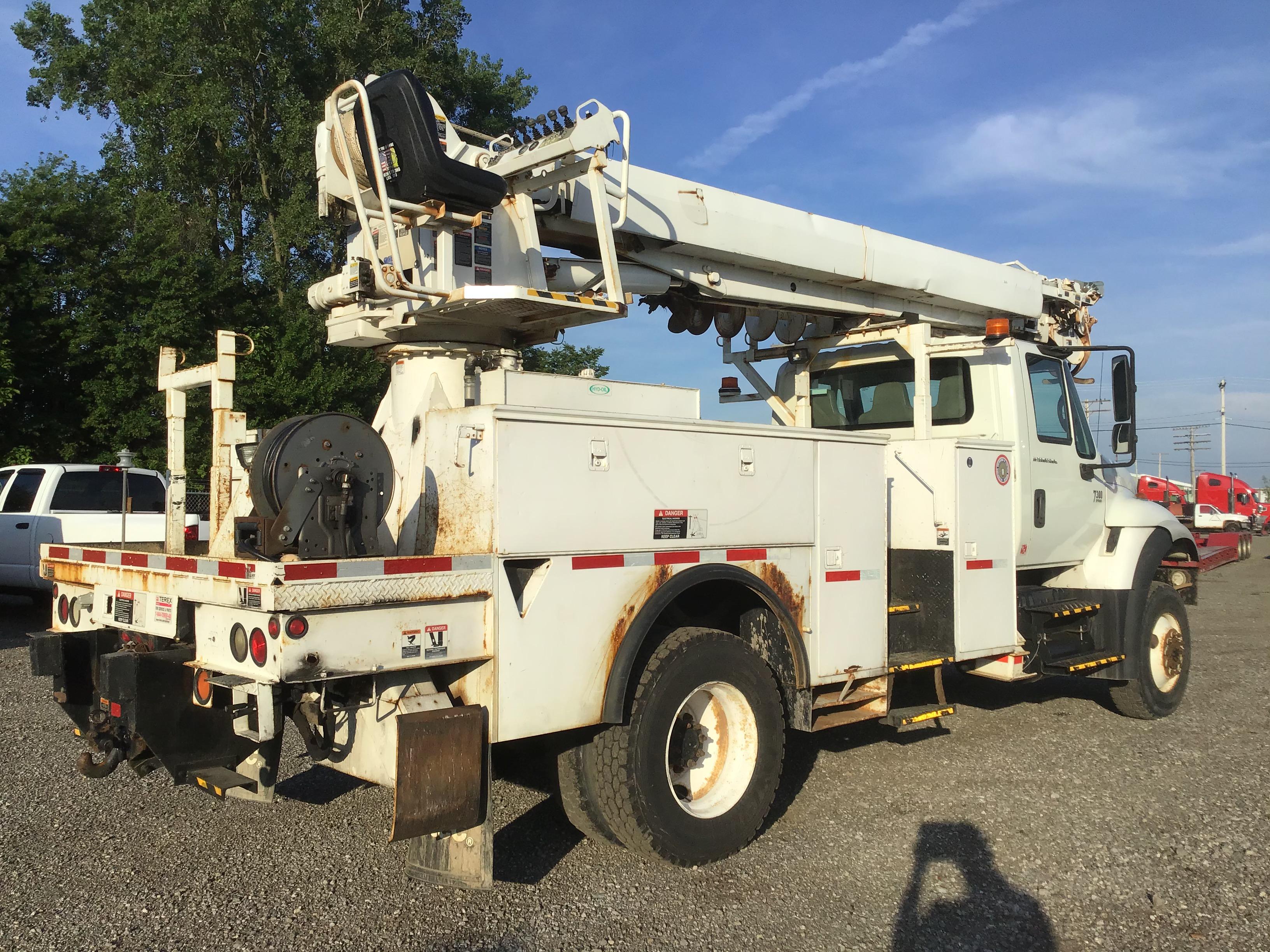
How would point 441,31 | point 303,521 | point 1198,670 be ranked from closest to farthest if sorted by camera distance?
point 303,521 → point 1198,670 → point 441,31

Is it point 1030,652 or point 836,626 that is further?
point 1030,652

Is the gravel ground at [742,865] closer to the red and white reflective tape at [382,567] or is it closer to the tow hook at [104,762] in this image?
the tow hook at [104,762]

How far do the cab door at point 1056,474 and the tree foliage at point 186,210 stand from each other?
10705mm

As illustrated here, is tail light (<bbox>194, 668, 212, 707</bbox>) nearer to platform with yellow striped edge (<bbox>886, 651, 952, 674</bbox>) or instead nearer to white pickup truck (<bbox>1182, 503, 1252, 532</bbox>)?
platform with yellow striped edge (<bbox>886, 651, 952, 674</bbox>)

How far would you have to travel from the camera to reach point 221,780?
4105 millimetres

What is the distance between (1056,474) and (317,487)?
539 centimetres

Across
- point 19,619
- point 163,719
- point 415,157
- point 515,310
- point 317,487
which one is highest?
point 415,157

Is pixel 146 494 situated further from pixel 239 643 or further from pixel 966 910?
pixel 966 910

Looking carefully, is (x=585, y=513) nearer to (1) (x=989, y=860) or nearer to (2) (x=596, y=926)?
(2) (x=596, y=926)

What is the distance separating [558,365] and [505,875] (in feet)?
63.2

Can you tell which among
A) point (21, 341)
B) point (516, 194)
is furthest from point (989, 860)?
point (21, 341)

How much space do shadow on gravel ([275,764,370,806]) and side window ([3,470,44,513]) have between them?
27.1 feet

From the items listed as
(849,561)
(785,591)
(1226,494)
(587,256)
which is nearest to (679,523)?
(785,591)

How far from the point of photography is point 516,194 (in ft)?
16.4
